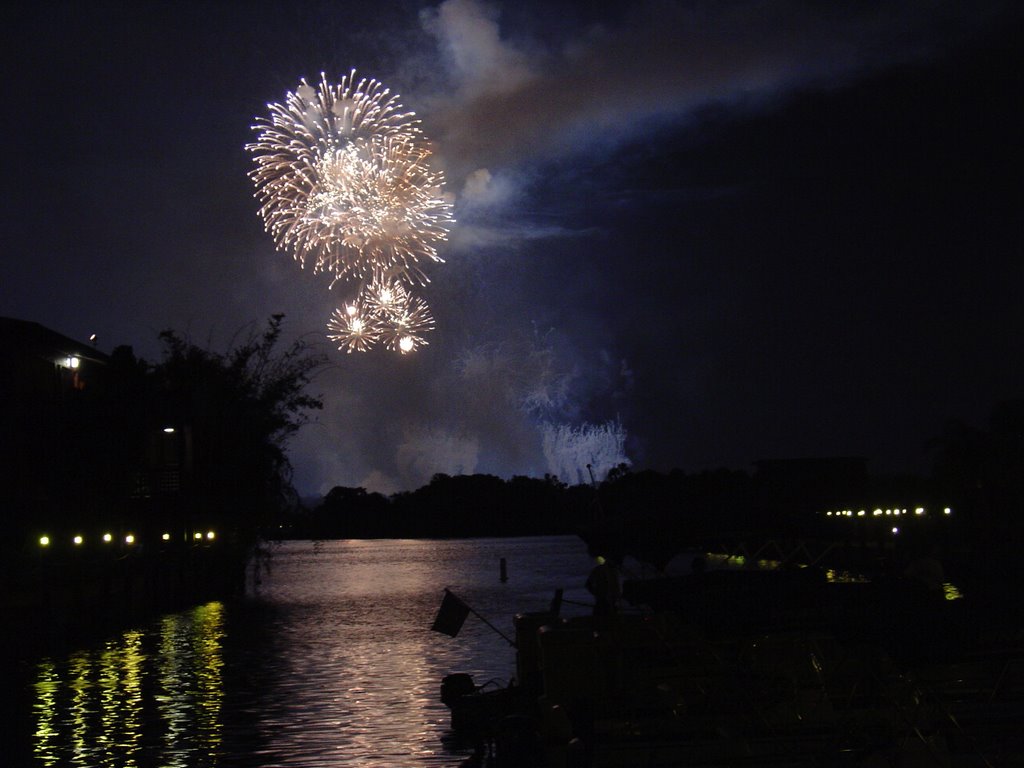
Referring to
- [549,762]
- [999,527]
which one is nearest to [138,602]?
[549,762]

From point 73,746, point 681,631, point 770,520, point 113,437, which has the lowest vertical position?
point 73,746

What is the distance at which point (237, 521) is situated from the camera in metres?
66.4

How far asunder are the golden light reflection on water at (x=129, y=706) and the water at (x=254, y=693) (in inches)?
1.2

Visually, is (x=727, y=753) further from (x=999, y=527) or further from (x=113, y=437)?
(x=999, y=527)

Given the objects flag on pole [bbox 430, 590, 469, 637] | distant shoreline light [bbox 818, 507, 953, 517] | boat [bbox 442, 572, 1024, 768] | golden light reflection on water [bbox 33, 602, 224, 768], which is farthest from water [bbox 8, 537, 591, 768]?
distant shoreline light [bbox 818, 507, 953, 517]

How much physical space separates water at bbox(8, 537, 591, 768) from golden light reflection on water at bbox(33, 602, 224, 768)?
3 centimetres

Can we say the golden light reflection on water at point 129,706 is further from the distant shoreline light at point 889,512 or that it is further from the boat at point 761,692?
the distant shoreline light at point 889,512

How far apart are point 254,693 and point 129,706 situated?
8.37ft

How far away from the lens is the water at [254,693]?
1748 centimetres

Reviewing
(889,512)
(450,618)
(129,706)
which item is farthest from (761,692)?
(889,512)

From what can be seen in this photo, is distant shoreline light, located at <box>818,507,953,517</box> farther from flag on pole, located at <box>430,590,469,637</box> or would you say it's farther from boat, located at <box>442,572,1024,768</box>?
boat, located at <box>442,572,1024,768</box>

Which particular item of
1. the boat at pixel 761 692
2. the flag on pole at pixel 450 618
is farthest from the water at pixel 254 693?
the boat at pixel 761 692

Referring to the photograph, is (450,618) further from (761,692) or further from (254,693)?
(254,693)

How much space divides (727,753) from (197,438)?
53888mm
